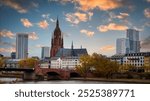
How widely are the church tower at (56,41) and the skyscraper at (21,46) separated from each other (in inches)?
16.5

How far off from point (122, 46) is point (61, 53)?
1.00 meters

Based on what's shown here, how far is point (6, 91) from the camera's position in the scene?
813 centimetres

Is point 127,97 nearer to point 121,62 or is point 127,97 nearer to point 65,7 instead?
point 121,62

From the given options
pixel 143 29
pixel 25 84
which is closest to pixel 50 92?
pixel 25 84

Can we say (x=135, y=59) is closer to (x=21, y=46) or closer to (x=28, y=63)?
(x=28, y=63)

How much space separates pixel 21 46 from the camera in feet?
27.8

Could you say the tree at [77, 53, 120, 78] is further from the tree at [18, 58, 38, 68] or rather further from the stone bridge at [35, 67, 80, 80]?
the tree at [18, 58, 38, 68]

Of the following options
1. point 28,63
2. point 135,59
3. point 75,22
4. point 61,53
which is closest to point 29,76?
point 28,63

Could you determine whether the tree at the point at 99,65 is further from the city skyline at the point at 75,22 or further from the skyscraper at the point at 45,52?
the skyscraper at the point at 45,52

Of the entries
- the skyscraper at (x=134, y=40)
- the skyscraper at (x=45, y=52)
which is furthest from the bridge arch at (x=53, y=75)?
the skyscraper at (x=134, y=40)

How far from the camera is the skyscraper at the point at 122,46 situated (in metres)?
8.37

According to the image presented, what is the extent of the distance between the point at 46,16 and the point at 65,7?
0.34m

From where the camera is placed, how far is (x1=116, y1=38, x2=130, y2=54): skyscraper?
8367 mm

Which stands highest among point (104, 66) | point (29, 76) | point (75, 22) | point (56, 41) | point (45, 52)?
point (75, 22)
